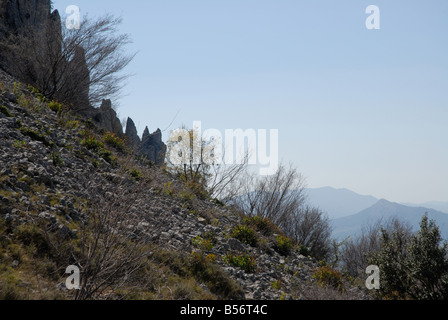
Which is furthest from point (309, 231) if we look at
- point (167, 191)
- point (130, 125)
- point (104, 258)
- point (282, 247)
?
point (104, 258)

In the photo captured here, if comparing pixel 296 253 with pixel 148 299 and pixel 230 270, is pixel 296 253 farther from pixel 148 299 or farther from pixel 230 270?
pixel 148 299

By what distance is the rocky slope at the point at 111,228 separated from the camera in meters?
5.14

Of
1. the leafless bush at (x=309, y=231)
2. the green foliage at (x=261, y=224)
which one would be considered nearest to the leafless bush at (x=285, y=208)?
the leafless bush at (x=309, y=231)

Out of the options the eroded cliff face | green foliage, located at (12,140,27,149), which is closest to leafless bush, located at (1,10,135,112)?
the eroded cliff face

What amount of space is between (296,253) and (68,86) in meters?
14.0

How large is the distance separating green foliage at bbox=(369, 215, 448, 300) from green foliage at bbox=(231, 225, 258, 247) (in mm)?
3656

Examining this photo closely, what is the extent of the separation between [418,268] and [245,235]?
4650 millimetres

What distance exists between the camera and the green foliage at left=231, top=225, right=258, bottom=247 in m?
10.1

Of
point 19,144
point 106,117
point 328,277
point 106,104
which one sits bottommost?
point 328,277

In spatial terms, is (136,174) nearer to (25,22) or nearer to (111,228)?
(111,228)

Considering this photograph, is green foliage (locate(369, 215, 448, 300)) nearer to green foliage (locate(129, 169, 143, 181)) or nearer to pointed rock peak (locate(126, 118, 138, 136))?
green foliage (locate(129, 169, 143, 181))

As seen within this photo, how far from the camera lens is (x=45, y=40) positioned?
16.6m
